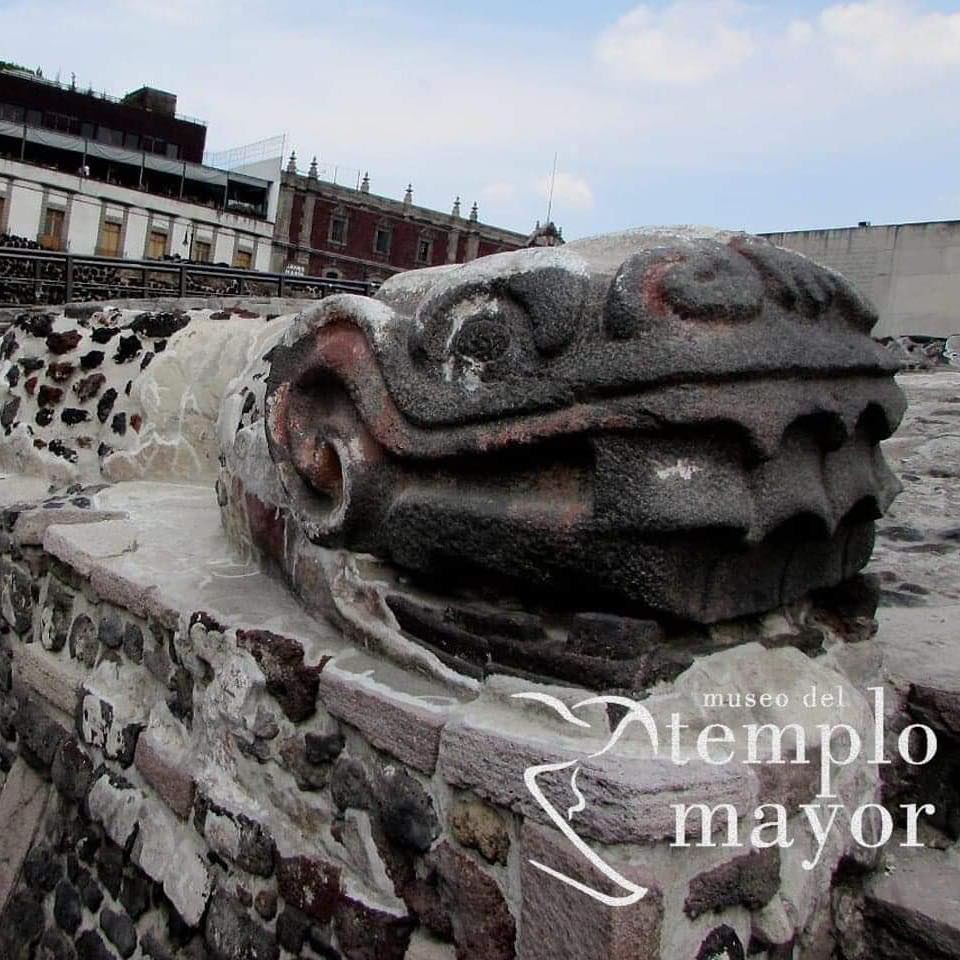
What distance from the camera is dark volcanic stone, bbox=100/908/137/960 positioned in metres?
2.18

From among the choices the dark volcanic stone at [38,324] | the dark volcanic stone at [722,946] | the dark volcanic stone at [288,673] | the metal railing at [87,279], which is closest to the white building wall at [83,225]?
the metal railing at [87,279]

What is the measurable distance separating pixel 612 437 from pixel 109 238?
106 ft

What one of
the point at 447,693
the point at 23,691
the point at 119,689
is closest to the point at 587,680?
the point at 447,693

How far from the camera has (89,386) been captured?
377 cm

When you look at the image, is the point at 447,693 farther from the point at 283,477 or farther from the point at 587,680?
the point at 283,477

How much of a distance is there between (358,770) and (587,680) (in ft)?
1.59

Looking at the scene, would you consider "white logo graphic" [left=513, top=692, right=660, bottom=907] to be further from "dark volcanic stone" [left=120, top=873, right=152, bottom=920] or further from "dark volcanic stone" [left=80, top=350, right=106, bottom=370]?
"dark volcanic stone" [left=80, top=350, right=106, bottom=370]

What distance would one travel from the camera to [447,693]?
165cm

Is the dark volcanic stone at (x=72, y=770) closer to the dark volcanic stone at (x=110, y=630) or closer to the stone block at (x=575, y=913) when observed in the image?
the dark volcanic stone at (x=110, y=630)

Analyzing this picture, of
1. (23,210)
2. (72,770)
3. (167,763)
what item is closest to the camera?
(167,763)

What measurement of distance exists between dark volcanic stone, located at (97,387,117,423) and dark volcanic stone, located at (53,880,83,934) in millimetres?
1832

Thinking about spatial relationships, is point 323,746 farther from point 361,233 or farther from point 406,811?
point 361,233

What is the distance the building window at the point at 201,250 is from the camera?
3178cm

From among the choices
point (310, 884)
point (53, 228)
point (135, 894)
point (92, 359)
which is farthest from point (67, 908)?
point (53, 228)
